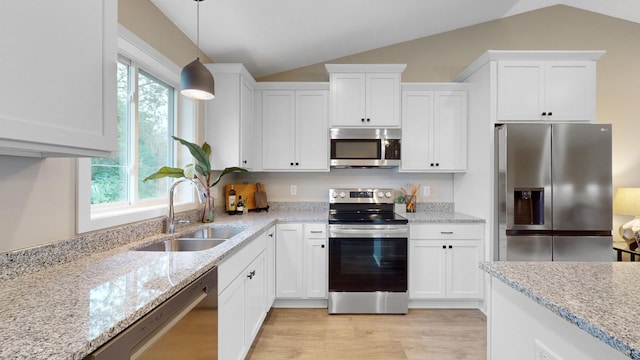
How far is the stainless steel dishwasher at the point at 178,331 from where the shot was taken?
0.77 m

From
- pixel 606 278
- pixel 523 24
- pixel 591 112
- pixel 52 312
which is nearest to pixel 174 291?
pixel 52 312

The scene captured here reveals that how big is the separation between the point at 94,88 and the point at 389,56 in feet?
9.97

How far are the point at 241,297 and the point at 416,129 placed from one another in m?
2.35

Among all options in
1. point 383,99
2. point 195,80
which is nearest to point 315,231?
point 383,99

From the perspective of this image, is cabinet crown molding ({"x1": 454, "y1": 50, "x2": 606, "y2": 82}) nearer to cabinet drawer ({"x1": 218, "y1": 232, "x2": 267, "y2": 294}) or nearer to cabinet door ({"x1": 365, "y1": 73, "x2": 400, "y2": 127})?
cabinet door ({"x1": 365, "y1": 73, "x2": 400, "y2": 127})

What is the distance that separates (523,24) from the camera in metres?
3.22

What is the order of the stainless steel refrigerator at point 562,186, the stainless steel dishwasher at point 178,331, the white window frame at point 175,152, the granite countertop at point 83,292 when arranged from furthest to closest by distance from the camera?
the stainless steel refrigerator at point 562,186 < the white window frame at point 175,152 < the stainless steel dishwasher at point 178,331 < the granite countertop at point 83,292

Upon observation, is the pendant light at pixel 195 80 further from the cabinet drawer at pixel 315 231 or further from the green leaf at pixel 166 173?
the cabinet drawer at pixel 315 231

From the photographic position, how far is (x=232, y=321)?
1.60 m

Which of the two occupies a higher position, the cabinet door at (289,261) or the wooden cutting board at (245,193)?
the wooden cutting board at (245,193)

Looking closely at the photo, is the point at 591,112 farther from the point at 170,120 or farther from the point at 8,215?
the point at 8,215

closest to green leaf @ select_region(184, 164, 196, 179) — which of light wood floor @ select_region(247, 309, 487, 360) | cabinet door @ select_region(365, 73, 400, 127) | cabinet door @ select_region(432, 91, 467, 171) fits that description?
light wood floor @ select_region(247, 309, 487, 360)

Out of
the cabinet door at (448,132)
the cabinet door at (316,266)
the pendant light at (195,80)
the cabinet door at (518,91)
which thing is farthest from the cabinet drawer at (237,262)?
the cabinet door at (518,91)

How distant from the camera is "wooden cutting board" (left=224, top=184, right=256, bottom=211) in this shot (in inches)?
119
